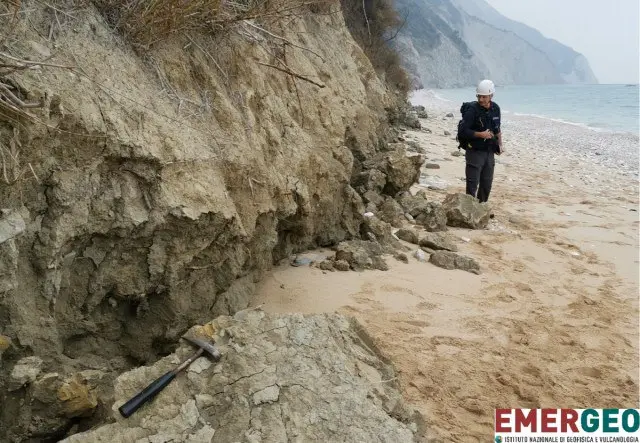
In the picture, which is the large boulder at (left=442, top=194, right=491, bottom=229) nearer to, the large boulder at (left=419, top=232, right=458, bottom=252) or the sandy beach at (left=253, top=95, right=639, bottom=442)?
the sandy beach at (left=253, top=95, right=639, bottom=442)

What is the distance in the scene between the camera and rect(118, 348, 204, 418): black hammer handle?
5.67 ft

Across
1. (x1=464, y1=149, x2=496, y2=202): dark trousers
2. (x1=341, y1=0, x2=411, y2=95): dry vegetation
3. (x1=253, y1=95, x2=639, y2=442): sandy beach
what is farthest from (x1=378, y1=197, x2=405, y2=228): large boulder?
(x1=341, y1=0, x2=411, y2=95): dry vegetation

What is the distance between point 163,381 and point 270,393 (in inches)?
15.5

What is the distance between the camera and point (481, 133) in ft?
19.4

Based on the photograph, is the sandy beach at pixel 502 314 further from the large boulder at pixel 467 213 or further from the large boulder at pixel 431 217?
the large boulder at pixel 431 217

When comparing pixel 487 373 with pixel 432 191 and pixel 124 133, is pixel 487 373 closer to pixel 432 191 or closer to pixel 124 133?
pixel 124 133

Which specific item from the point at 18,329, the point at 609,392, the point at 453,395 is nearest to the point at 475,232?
the point at 609,392

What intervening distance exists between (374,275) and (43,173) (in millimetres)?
2526

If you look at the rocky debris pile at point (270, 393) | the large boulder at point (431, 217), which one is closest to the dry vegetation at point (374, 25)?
the large boulder at point (431, 217)

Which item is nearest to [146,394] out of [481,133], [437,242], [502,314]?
[502,314]

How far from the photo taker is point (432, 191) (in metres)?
7.31

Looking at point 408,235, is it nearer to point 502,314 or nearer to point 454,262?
point 454,262

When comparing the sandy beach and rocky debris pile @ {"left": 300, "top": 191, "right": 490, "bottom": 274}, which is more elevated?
rocky debris pile @ {"left": 300, "top": 191, "right": 490, "bottom": 274}

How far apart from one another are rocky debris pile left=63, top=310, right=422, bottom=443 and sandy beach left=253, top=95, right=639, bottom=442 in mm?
436
